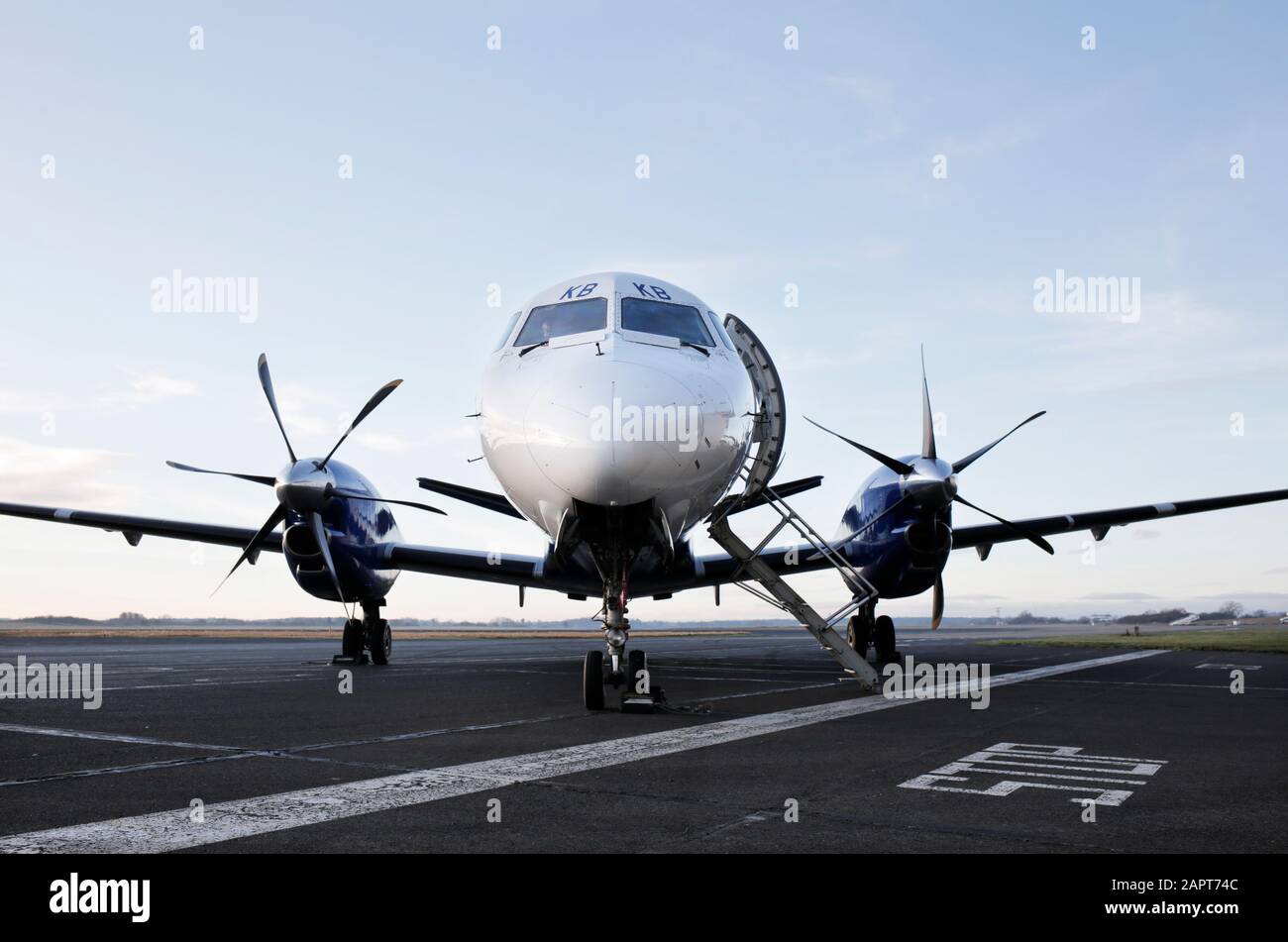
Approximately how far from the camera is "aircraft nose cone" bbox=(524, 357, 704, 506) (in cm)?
766

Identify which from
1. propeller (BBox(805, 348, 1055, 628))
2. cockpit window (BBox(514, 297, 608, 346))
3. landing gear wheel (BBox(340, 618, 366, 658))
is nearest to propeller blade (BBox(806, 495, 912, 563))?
propeller (BBox(805, 348, 1055, 628))

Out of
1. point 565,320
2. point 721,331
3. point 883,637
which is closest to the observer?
point 565,320

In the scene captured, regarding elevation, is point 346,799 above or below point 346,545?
below

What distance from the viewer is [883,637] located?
16047 millimetres

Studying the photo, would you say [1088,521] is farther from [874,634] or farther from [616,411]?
[616,411]

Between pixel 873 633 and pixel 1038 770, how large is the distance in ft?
34.8

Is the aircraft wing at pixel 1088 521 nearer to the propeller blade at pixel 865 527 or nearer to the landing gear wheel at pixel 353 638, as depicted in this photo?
the propeller blade at pixel 865 527

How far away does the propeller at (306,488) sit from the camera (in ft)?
48.4

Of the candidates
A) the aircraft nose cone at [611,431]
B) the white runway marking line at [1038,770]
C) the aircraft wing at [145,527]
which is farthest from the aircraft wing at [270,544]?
the white runway marking line at [1038,770]

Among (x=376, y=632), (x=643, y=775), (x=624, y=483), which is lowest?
(x=376, y=632)

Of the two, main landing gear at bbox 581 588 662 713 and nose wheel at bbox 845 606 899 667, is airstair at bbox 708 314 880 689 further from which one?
nose wheel at bbox 845 606 899 667

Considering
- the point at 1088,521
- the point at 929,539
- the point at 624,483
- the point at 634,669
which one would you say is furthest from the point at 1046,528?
the point at 624,483
